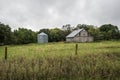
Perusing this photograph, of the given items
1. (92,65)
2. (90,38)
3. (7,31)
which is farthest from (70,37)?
(92,65)

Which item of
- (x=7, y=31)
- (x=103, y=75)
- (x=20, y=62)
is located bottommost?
(x=103, y=75)

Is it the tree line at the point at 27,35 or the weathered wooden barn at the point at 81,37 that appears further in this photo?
the weathered wooden barn at the point at 81,37

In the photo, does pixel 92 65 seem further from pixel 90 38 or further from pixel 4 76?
pixel 90 38

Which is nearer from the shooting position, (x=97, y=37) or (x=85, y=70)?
(x=85, y=70)

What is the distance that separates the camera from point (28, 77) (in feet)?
24.5

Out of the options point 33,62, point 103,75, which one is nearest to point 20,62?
point 33,62

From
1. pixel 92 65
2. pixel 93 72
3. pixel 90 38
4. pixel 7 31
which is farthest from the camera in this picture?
pixel 90 38

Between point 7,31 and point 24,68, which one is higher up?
point 7,31

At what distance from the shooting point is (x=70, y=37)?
64500mm

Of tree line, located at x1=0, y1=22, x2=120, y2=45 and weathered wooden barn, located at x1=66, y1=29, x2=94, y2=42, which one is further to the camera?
weathered wooden barn, located at x1=66, y1=29, x2=94, y2=42

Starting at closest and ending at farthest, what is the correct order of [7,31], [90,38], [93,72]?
[93,72], [7,31], [90,38]

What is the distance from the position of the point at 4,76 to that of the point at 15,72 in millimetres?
456

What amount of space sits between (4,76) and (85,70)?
11.3ft

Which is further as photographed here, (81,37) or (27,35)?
(81,37)
